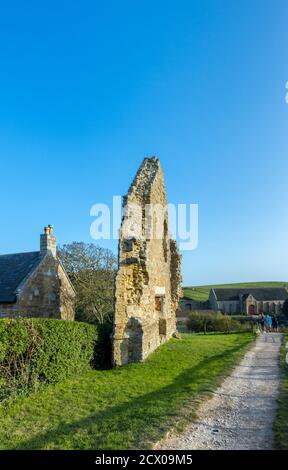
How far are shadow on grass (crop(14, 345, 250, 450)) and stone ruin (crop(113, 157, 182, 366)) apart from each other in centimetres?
360

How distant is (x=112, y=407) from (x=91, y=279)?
791 inches

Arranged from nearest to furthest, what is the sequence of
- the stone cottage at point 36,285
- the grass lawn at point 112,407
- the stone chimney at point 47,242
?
the grass lawn at point 112,407, the stone cottage at point 36,285, the stone chimney at point 47,242

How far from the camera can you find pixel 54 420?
22.8 feet

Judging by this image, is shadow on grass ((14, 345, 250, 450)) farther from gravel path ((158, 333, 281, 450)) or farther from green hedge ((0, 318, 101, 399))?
green hedge ((0, 318, 101, 399))

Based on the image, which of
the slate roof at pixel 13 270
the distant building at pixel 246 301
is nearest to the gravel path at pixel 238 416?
the slate roof at pixel 13 270

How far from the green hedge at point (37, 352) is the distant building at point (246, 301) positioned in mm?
72138

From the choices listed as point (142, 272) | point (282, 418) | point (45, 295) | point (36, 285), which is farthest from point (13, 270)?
point (282, 418)

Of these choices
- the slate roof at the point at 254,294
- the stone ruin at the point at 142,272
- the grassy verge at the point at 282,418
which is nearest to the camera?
the grassy verge at the point at 282,418

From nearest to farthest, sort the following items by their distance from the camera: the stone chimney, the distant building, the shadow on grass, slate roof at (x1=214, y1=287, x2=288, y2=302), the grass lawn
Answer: the shadow on grass
the grass lawn
the stone chimney
the distant building
slate roof at (x1=214, y1=287, x2=288, y2=302)

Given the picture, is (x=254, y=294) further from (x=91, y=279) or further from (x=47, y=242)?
(x=47, y=242)

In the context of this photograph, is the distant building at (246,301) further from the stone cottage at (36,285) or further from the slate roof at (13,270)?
the slate roof at (13,270)

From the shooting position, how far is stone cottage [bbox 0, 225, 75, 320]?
16464mm

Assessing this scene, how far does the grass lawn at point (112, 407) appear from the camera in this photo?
577cm

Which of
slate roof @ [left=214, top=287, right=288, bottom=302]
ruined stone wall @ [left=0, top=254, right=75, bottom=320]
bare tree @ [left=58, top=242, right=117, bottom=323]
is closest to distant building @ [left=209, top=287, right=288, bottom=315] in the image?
slate roof @ [left=214, top=287, right=288, bottom=302]
